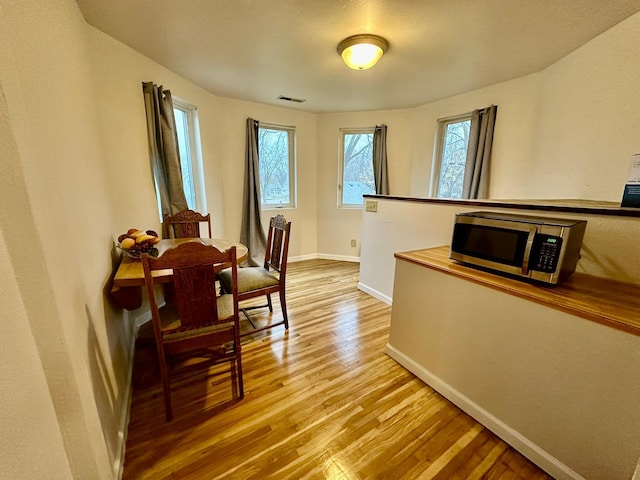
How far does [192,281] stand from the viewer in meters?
1.38

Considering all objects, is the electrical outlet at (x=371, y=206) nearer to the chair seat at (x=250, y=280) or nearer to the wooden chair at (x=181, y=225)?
the chair seat at (x=250, y=280)

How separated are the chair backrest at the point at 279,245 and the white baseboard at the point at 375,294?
1.24m

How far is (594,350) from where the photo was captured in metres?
1.03

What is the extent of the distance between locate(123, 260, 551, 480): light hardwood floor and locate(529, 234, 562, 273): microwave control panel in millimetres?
959

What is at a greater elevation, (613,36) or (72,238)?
(613,36)

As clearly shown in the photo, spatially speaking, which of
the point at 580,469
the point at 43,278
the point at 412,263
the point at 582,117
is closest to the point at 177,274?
the point at 43,278

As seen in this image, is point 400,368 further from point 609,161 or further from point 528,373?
point 609,161

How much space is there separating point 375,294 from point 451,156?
2245 millimetres

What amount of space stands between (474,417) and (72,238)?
2.23 metres

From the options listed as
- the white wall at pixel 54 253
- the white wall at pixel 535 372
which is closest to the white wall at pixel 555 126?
the white wall at pixel 535 372

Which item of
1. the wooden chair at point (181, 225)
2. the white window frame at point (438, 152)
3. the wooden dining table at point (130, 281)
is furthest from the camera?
the white window frame at point (438, 152)

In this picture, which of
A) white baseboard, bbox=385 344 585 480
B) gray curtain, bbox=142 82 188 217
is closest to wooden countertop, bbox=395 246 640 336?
white baseboard, bbox=385 344 585 480

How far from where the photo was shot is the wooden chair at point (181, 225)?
258 cm

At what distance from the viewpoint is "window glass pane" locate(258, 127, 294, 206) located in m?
3.93
